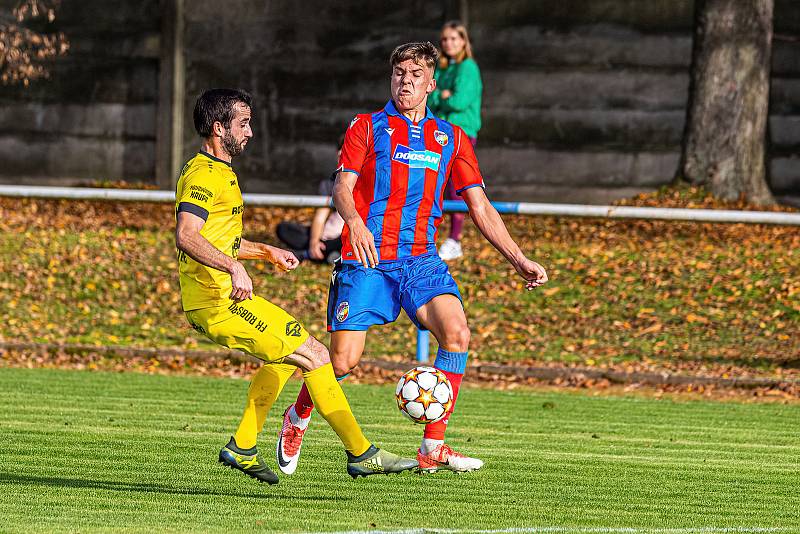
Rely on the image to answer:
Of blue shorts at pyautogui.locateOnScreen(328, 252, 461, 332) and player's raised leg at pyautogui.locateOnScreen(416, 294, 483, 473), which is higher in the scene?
blue shorts at pyautogui.locateOnScreen(328, 252, 461, 332)

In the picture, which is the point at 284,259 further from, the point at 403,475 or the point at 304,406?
the point at 403,475

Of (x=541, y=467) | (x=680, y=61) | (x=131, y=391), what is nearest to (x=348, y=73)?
(x=680, y=61)

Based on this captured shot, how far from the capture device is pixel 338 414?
7.05m

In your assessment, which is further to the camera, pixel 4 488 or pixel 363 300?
pixel 363 300

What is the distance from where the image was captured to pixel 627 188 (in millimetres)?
18891

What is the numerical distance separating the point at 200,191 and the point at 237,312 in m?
0.61

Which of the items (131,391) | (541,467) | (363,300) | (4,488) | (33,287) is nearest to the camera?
(4,488)

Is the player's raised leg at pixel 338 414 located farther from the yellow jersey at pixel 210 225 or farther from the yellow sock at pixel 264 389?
the yellow jersey at pixel 210 225

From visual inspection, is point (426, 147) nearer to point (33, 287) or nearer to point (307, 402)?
point (307, 402)

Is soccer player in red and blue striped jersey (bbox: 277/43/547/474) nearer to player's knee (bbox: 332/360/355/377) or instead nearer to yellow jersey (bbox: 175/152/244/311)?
player's knee (bbox: 332/360/355/377)

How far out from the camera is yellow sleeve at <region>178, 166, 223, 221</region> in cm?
673

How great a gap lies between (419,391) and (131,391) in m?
4.84

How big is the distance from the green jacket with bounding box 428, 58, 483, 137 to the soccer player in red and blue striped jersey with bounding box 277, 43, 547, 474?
673 cm

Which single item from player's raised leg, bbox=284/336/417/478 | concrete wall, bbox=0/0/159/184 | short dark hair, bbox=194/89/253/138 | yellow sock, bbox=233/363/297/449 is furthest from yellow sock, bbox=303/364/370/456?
concrete wall, bbox=0/0/159/184
